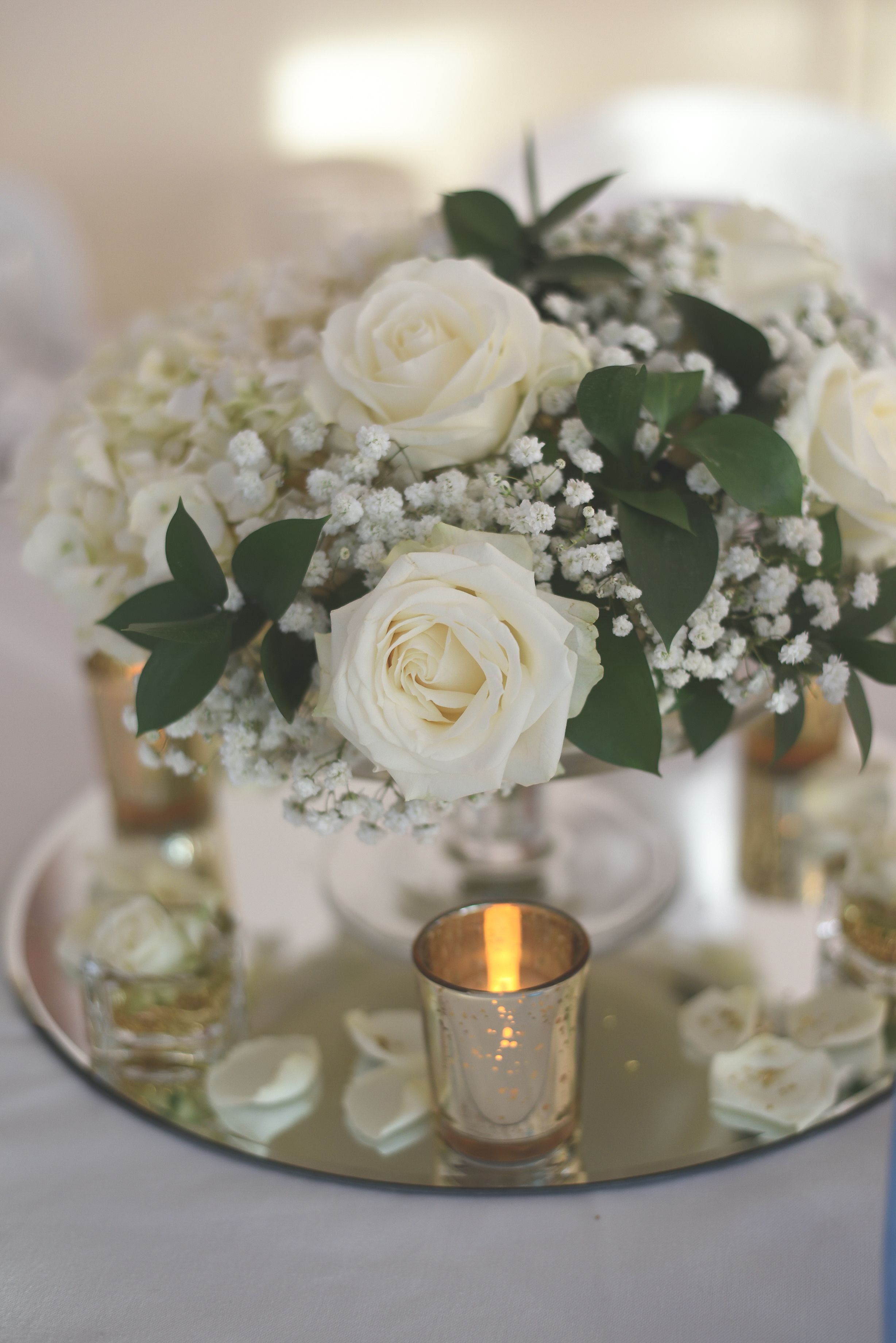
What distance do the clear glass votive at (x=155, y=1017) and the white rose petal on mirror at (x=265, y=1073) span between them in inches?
0.7

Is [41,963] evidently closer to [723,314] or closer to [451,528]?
[451,528]

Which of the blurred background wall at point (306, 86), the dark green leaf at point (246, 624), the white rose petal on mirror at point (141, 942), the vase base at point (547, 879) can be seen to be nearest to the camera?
the dark green leaf at point (246, 624)

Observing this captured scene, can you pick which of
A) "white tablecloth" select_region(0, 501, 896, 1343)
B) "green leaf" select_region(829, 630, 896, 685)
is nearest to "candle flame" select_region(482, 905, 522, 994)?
"white tablecloth" select_region(0, 501, 896, 1343)

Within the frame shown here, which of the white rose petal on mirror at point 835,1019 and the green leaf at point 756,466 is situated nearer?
the green leaf at point 756,466

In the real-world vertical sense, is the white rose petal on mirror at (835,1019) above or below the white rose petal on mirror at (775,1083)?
below

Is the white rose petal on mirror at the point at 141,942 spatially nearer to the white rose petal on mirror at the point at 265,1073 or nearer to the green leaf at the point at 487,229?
the white rose petal on mirror at the point at 265,1073

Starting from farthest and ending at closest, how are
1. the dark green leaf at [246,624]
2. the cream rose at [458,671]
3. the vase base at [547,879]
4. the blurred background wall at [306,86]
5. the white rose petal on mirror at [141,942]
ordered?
1. the blurred background wall at [306,86]
2. the vase base at [547,879]
3. the white rose petal on mirror at [141,942]
4. the dark green leaf at [246,624]
5. the cream rose at [458,671]

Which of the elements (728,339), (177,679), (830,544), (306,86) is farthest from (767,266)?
(306,86)

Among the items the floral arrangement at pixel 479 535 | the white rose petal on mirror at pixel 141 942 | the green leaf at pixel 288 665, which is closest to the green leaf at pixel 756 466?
the floral arrangement at pixel 479 535

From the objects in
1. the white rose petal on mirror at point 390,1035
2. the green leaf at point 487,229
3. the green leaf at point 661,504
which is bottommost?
the white rose petal on mirror at point 390,1035

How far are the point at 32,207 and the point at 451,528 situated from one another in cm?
180

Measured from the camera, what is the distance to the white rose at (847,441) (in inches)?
22.7

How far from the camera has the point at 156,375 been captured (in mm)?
671

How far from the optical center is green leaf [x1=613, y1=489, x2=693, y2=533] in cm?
51
